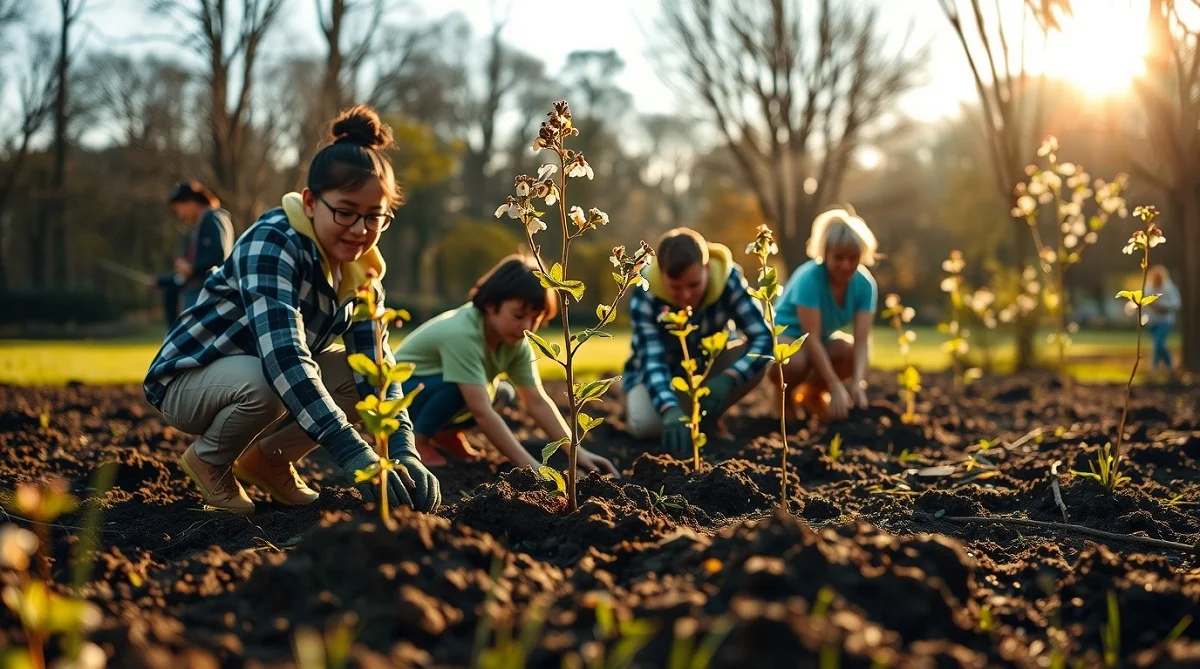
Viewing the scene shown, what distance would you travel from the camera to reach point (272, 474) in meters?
3.48

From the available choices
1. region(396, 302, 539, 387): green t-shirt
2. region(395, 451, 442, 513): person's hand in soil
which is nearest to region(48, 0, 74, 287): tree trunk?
region(396, 302, 539, 387): green t-shirt

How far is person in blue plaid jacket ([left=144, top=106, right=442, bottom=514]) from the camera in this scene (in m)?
2.78

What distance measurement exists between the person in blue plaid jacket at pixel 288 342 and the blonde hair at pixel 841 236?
2839mm

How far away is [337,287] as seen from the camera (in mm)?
3334

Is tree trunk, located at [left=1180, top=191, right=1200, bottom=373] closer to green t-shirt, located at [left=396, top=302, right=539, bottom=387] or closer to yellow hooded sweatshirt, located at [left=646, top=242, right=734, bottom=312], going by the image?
yellow hooded sweatshirt, located at [left=646, top=242, right=734, bottom=312]

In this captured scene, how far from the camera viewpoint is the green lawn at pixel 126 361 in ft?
29.9

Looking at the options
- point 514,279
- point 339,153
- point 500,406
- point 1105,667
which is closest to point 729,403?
point 500,406

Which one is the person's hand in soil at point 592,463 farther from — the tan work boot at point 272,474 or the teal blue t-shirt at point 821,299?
the teal blue t-shirt at point 821,299

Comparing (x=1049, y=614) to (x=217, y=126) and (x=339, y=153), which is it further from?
(x=217, y=126)

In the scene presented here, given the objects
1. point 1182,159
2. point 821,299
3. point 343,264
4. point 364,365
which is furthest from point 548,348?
point 1182,159

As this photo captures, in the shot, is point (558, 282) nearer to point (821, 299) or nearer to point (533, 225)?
point (533, 225)

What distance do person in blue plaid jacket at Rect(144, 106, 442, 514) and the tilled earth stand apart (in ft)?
0.65

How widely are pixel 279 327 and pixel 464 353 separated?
4.06ft

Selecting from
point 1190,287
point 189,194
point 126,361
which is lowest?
point 126,361
